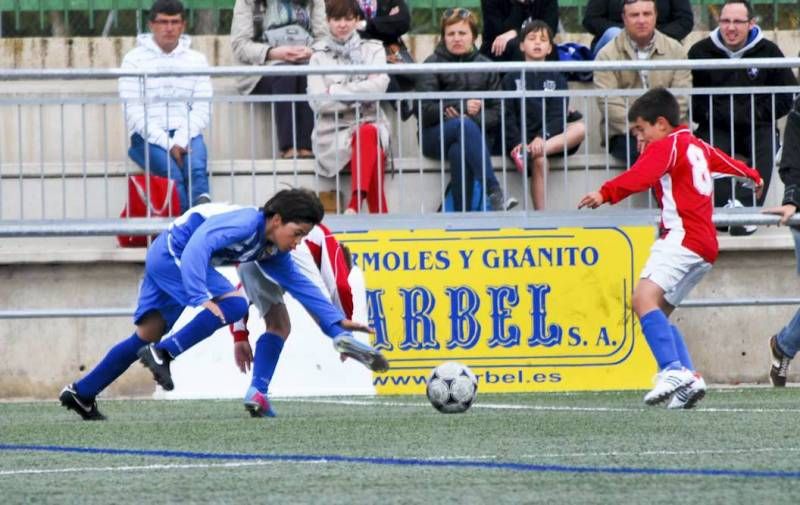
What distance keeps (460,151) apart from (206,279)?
3370 millimetres

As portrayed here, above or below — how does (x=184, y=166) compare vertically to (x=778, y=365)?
above

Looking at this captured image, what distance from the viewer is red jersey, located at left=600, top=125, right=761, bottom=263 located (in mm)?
10094

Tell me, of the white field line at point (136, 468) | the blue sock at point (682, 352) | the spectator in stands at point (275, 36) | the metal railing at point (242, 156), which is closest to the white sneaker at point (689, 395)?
the blue sock at point (682, 352)

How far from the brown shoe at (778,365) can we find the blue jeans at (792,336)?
42 mm

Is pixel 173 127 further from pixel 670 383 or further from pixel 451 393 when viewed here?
pixel 670 383

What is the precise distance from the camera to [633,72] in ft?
40.8

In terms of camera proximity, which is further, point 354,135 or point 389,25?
point 389,25

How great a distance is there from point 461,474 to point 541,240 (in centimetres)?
582

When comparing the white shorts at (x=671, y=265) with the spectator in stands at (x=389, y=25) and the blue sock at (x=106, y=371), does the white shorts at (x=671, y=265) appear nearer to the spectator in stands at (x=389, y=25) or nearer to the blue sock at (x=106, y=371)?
the blue sock at (x=106, y=371)

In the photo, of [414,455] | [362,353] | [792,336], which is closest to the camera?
[414,455]

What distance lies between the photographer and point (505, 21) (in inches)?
543

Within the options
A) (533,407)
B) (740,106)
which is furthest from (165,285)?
(740,106)

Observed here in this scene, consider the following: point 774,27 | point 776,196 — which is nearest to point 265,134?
point 776,196

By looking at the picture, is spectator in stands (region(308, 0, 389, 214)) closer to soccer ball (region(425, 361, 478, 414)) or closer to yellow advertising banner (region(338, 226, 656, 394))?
yellow advertising banner (region(338, 226, 656, 394))
